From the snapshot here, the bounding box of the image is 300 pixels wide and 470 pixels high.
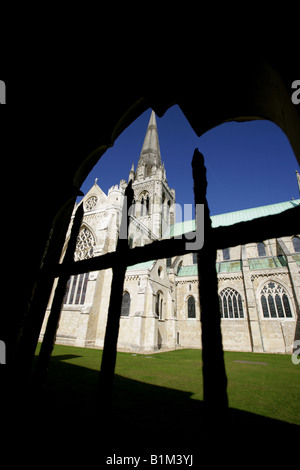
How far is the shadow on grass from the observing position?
0.96 m

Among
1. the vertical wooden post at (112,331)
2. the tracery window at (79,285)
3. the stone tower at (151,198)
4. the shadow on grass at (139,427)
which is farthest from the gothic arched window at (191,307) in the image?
the vertical wooden post at (112,331)

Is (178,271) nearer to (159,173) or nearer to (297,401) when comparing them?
(159,173)

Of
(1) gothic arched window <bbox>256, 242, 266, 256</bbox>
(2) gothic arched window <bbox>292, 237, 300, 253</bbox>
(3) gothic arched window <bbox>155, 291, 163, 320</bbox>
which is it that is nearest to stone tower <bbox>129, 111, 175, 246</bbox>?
(3) gothic arched window <bbox>155, 291, 163, 320</bbox>

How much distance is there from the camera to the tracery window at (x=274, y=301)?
17005 millimetres

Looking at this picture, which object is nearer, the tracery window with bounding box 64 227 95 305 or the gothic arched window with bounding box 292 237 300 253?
the tracery window with bounding box 64 227 95 305

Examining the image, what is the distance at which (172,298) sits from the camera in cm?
2000

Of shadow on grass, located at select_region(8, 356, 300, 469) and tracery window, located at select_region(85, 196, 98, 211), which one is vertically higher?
tracery window, located at select_region(85, 196, 98, 211)

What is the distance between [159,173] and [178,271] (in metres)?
14.9

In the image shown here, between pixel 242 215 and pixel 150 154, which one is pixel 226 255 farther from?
pixel 150 154

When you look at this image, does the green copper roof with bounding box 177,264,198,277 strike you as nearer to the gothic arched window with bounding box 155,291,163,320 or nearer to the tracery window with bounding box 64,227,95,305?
the gothic arched window with bounding box 155,291,163,320

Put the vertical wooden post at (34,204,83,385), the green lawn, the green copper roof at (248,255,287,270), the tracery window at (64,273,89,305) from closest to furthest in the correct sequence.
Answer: the vertical wooden post at (34,204,83,385)
the green lawn
the tracery window at (64,273,89,305)
the green copper roof at (248,255,287,270)

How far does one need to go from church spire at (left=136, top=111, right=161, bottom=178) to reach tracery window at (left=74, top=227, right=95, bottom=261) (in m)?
16.1

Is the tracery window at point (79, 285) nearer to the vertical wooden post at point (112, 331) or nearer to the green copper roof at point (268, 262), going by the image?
the green copper roof at point (268, 262)
